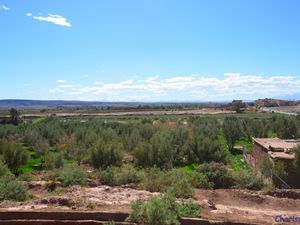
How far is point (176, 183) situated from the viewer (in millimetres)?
17875

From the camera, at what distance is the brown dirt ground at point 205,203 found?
555 inches

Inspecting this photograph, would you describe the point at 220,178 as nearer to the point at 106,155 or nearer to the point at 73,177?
the point at 73,177

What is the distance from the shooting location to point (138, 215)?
39.9 ft

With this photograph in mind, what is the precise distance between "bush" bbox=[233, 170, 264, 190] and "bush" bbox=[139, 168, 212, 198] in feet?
7.13

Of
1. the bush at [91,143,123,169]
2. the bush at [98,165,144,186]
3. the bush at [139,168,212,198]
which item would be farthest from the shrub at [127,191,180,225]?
the bush at [91,143,123,169]

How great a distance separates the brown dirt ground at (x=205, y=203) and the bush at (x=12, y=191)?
0.59 meters

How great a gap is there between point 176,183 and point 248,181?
21.1 feet

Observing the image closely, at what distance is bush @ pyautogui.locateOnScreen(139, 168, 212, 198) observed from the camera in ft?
56.8

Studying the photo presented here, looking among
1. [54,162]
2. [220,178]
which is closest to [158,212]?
[220,178]

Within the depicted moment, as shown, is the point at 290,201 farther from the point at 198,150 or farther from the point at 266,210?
the point at 198,150

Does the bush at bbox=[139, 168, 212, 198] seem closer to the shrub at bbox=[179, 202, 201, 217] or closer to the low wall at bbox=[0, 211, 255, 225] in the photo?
the shrub at bbox=[179, 202, 201, 217]

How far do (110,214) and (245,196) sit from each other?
8483 millimetres

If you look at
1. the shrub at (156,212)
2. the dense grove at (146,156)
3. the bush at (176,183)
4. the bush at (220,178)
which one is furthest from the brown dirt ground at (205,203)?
the bush at (220,178)

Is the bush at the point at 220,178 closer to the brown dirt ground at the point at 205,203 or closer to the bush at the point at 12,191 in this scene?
the brown dirt ground at the point at 205,203
